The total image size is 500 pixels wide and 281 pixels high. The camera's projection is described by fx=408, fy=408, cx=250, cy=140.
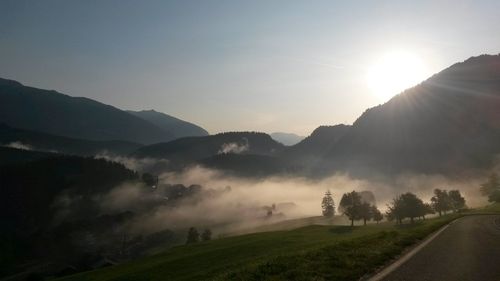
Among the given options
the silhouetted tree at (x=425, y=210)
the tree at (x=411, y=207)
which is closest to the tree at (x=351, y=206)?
the tree at (x=411, y=207)

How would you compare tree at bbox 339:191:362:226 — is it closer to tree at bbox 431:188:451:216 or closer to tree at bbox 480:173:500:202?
tree at bbox 431:188:451:216

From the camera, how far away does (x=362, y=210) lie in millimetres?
152375

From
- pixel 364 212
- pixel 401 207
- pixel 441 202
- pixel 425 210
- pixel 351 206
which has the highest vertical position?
pixel 441 202

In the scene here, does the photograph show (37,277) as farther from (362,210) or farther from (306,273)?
(306,273)

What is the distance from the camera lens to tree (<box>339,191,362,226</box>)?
15088 cm

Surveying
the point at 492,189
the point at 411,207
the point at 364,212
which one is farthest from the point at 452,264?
the point at 492,189

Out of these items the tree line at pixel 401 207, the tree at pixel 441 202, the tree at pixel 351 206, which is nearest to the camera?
the tree line at pixel 401 207

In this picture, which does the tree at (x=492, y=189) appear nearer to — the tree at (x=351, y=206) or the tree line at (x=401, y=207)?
the tree line at (x=401, y=207)

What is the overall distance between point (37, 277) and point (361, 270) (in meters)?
174

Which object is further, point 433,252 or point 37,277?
point 37,277

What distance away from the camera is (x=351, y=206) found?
152375 millimetres

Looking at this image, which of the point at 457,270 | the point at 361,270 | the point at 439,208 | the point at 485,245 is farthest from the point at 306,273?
the point at 439,208

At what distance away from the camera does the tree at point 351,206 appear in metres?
151

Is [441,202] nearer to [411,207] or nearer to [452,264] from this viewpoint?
[411,207]
